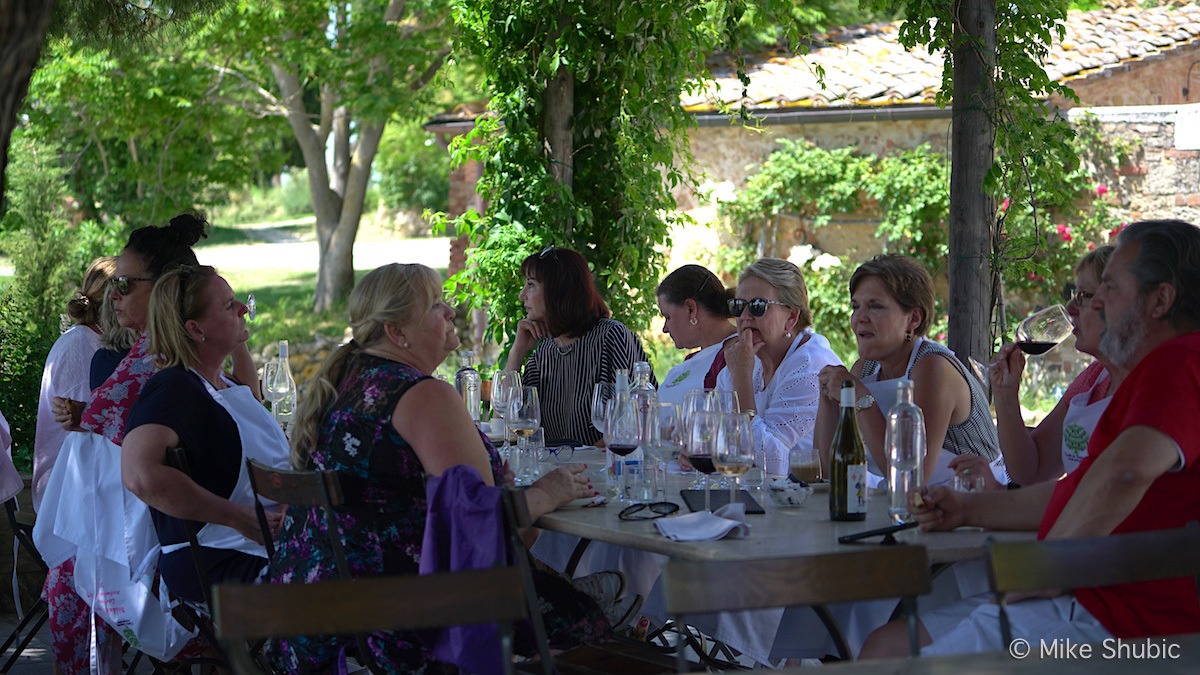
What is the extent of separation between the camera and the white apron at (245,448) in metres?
3.69

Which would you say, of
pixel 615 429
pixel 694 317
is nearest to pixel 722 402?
pixel 615 429

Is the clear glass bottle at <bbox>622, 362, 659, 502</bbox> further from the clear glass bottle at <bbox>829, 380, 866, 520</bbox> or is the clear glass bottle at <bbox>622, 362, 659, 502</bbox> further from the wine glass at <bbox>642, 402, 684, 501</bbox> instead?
the clear glass bottle at <bbox>829, 380, 866, 520</bbox>

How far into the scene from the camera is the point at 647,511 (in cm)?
320

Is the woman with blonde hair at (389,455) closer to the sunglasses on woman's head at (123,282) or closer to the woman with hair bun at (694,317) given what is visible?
the sunglasses on woman's head at (123,282)

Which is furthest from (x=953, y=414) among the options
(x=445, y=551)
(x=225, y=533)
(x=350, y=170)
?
(x=350, y=170)

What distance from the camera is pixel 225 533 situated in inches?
146

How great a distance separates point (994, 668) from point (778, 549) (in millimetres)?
825

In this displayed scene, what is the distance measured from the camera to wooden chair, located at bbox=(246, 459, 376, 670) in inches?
113

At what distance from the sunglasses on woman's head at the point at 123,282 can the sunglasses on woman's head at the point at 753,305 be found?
211 cm

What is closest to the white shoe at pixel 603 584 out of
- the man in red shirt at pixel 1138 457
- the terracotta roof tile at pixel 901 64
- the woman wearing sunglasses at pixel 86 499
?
the man in red shirt at pixel 1138 457

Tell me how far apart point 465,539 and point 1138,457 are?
1.41m

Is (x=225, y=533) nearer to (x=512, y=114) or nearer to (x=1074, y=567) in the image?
(x=1074, y=567)

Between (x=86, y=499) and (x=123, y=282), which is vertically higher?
(x=123, y=282)

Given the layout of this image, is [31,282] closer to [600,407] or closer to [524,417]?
[524,417]
